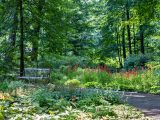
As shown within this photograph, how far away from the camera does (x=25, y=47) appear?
56.0 ft

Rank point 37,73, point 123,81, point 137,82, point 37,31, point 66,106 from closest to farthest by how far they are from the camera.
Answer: point 66,106 < point 137,82 < point 123,81 < point 37,73 < point 37,31

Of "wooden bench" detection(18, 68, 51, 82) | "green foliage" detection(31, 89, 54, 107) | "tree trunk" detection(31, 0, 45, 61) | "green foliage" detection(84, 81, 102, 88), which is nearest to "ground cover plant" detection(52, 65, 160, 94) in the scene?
"green foliage" detection(84, 81, 102, 88)

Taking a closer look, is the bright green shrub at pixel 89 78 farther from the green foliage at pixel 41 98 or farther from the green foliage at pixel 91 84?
the green foliage at pixel 41 98

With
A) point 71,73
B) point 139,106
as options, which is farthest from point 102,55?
point 139,106

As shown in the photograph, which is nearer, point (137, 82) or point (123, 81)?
point (137, 82)

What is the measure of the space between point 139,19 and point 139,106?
3.81m

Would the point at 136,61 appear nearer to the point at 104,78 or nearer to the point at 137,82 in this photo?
the point at 104,78

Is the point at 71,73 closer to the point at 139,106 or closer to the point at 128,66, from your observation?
the point at 128,66

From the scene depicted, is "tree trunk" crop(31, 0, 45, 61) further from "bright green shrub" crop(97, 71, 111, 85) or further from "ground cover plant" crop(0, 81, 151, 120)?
"ground cover plant" crop(0, 81, 151, 120)

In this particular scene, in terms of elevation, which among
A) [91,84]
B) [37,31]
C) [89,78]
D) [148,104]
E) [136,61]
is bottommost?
[148,104]

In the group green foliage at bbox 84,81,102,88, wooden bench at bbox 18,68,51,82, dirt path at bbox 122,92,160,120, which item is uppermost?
wooden bench at bbox 18,68,51,82

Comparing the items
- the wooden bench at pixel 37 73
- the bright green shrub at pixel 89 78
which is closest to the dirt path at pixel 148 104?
the bright green shrub at pixel 89 78

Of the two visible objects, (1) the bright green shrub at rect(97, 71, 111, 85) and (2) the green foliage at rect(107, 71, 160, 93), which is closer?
(2) the green foliage at rect(107, 71, 160, 93)

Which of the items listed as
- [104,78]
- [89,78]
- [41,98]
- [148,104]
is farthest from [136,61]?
[41,98]
